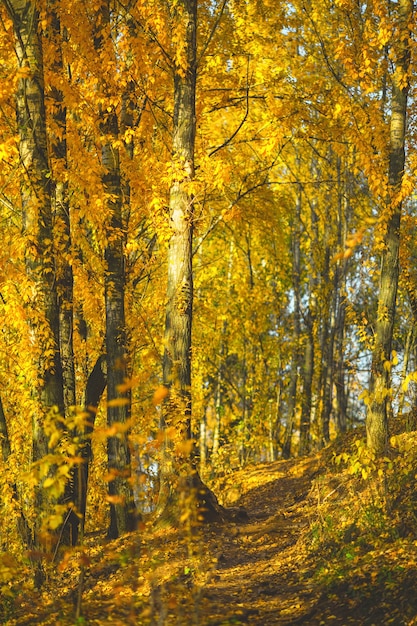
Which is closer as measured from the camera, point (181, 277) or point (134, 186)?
point (181, 277)

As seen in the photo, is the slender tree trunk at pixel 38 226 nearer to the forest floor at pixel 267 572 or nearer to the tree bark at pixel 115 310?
the forest floor at pixel 267 572

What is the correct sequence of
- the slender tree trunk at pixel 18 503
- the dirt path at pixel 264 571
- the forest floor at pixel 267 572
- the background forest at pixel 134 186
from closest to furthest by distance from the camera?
the forest floor at pixel 267 572, the dirt path at pixel 264 571, the slender tree trunk at pixel 18 503, the background forest at pixel 134 186

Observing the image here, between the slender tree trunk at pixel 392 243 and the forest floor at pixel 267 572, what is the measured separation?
2.77ft

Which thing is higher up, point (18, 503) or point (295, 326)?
point (295, 326)

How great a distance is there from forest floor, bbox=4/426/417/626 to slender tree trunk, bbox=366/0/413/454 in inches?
33.3

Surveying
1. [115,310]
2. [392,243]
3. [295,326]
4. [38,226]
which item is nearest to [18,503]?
[115,310]

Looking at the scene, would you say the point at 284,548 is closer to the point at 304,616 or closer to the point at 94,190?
the point at 304,616

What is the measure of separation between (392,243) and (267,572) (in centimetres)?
537

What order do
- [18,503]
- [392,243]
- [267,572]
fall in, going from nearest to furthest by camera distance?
[267,572]
[18,503]
[392,243]

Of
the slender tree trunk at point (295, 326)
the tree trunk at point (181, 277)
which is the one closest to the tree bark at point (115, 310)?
the tree trunk at point (181, 277)

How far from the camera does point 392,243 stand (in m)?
11.5

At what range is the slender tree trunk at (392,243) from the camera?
36.8ft

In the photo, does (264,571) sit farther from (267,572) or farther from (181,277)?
(181,277)

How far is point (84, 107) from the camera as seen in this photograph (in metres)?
12.2
